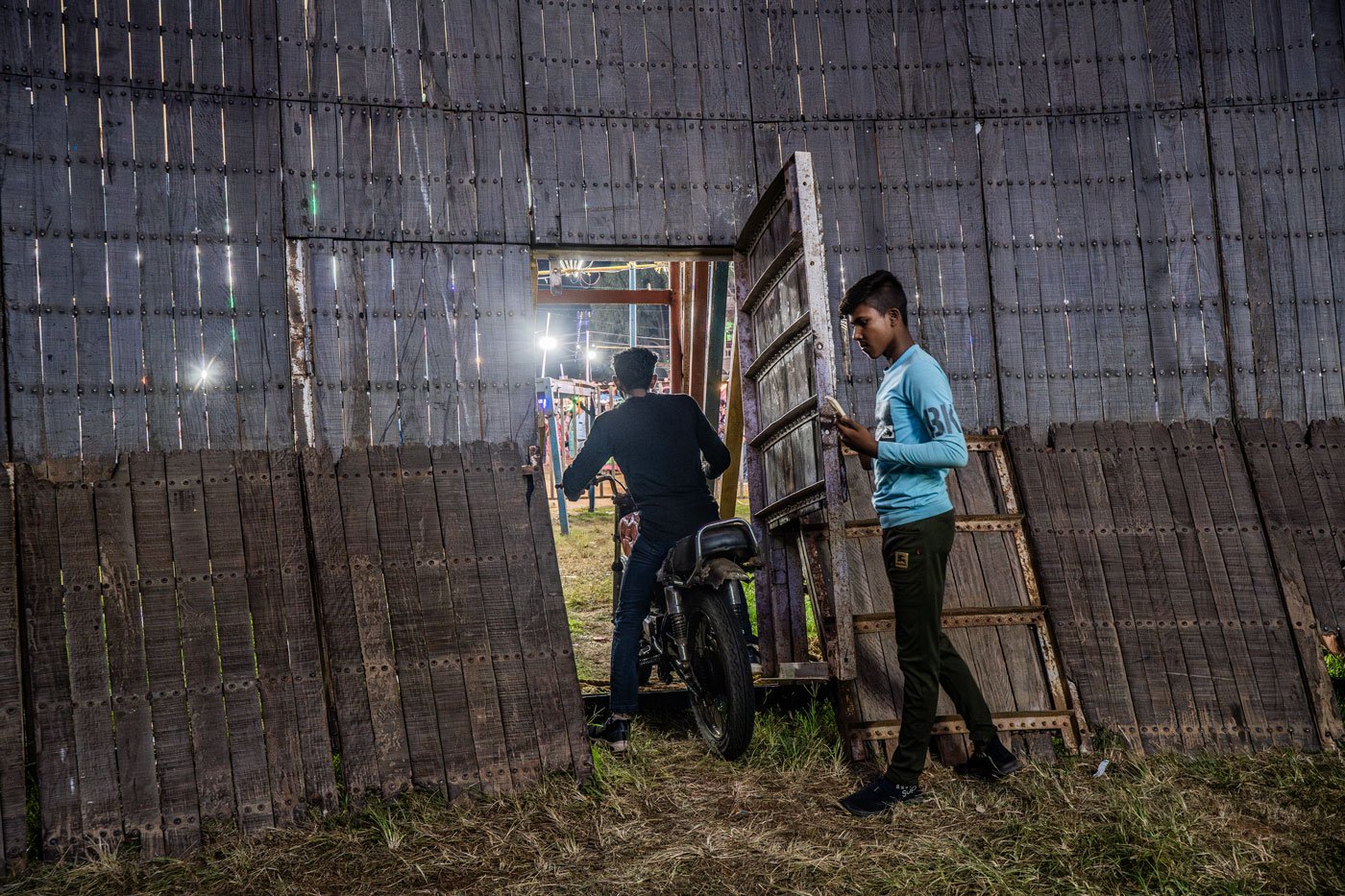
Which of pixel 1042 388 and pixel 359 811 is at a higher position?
pixel 1042 388

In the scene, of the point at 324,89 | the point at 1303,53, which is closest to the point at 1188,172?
the point at 1303,53

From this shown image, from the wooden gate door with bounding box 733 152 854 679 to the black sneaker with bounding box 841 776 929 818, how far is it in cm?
53

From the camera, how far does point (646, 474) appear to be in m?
5.34

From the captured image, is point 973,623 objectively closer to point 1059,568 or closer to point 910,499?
point 1059,568

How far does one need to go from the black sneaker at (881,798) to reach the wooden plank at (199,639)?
287cm

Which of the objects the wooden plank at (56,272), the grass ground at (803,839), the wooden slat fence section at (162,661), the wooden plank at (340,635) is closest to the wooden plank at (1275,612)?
the grass ground at (803,839)

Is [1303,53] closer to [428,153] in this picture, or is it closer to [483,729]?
[428,153]

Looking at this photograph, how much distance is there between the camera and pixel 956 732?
491cm

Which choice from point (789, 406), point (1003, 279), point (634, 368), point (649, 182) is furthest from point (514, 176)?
point (1003, 279)

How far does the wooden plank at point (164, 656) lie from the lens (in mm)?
4328

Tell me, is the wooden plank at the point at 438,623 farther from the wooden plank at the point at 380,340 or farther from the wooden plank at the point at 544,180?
the wooden plank at the point at 544,180

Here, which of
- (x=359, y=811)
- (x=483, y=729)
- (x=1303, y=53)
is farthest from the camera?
(x=1303, y=53)

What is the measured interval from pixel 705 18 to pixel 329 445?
12.1 feet

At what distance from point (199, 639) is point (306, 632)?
505 mm
